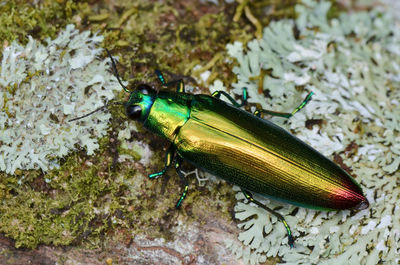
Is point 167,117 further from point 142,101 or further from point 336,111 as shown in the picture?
point 336,111

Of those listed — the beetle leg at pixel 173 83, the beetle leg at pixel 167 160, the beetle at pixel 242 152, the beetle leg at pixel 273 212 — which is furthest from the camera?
the beetle leg at pixel 173 83

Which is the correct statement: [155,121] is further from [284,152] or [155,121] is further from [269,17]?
[269,17]

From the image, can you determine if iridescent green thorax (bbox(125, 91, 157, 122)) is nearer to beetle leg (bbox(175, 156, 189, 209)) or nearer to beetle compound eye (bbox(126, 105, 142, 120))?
beetle compound eye (bbox(126, 105, 142, 120))

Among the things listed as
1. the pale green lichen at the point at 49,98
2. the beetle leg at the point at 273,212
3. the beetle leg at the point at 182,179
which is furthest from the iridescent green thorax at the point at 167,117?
the beetle leg at the point at 273,212

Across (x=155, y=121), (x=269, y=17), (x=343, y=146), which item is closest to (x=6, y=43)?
(x=155, y=121)

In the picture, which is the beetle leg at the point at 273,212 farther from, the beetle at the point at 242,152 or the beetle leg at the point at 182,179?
the beetle leg at the point at 182,179

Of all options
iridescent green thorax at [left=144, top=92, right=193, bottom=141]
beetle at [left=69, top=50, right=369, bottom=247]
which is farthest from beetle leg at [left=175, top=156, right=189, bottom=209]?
iridescent green thorax at [left=144, top=92, right=193, bottom=141]
